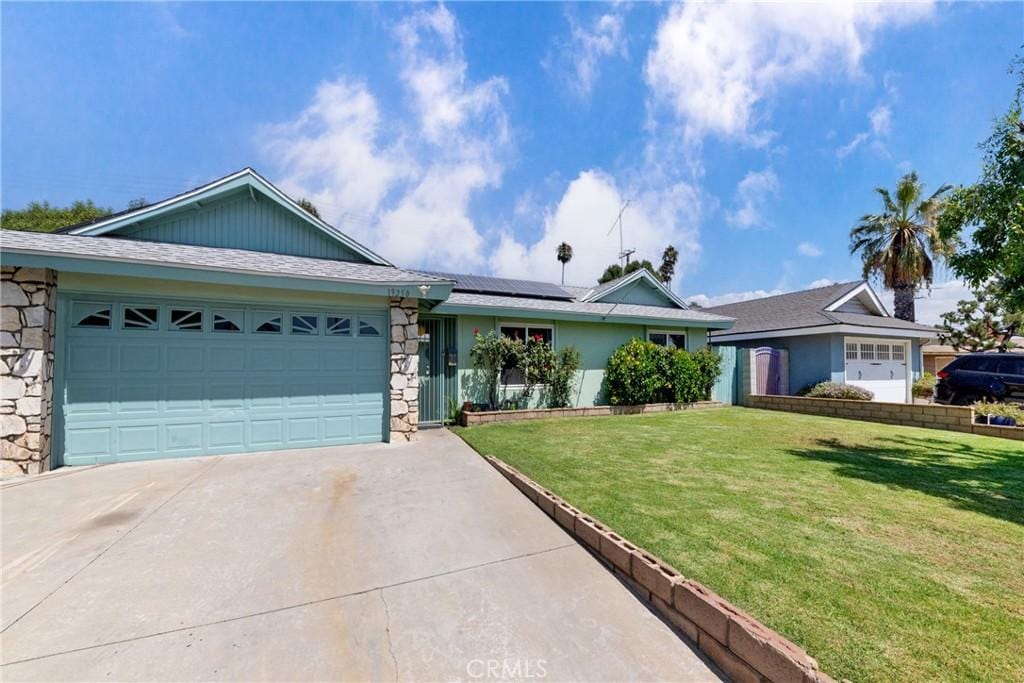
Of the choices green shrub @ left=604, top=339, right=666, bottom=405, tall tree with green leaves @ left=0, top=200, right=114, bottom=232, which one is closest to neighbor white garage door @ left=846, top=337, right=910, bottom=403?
green shrub @ left=604, top=339, right=666, bottom=405

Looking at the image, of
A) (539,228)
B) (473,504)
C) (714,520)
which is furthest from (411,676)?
(539,228)

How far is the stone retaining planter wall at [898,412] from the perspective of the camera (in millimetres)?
8767

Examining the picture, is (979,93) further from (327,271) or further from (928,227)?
(928,227)

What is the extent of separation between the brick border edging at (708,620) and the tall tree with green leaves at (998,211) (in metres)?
6.51

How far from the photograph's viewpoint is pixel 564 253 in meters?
44.2

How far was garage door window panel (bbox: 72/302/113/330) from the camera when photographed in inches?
236

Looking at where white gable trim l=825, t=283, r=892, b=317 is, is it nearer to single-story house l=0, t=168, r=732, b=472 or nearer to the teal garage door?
single-story house l=0, t=168, r=732, b=472

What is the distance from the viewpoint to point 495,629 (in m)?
2.56

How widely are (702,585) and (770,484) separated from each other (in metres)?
3.03

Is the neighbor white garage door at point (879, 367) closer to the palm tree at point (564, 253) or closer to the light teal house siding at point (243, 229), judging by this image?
the light teal house siding at point (243, 229)

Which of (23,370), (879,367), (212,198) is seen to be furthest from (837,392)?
(23,370)

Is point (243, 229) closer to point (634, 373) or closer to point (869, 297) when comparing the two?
point (634, 373)

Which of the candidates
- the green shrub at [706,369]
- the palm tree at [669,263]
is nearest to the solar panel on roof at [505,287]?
the green shrub at [706,369]

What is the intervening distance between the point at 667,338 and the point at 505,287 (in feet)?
18.3
